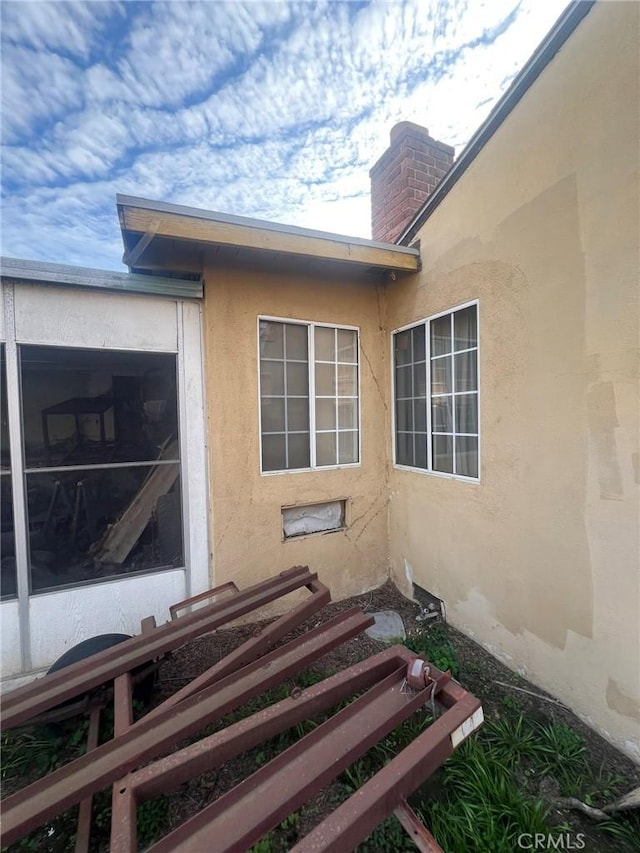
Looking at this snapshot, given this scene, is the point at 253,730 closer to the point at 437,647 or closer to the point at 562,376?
the point at 437,647

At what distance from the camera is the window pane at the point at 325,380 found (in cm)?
411

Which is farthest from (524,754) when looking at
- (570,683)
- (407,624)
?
(407,624)

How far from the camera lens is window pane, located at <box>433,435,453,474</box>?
3.55 m

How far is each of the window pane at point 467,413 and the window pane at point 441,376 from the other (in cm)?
20


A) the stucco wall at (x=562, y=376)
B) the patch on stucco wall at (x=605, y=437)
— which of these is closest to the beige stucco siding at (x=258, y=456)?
the stucco wall at (x=562, y=376)

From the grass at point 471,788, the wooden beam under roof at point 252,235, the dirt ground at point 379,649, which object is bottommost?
the dirt ground at point 379,649

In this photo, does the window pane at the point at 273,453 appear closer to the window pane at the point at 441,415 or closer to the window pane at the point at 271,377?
the window pane at the point at 271,377

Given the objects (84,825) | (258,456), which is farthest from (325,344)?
(84,825)

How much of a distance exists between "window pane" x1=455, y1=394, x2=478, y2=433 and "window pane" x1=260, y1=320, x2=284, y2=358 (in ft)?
6.31

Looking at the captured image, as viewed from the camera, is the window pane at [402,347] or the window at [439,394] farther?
the window pane at [402,347]

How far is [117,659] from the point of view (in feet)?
7.43

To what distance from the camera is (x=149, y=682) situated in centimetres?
257

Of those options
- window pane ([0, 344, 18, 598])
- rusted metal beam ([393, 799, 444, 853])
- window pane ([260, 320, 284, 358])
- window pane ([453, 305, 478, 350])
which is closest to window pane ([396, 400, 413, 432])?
window pane ([453, 305, 478, 350])

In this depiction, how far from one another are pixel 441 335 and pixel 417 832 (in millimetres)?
3473
